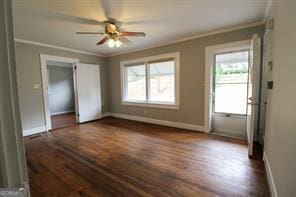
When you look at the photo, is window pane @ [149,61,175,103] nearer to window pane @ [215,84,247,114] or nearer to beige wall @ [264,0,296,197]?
window pane @ [215,84,247,114]

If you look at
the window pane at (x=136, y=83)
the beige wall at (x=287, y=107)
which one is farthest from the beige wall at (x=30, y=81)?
the beige wall at (x=287, y=107)

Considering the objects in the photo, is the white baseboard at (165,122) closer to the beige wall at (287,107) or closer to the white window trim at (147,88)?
the white window trim at (147,88)

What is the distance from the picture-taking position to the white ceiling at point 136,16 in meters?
2.23

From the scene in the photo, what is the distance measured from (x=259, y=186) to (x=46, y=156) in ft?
10.5

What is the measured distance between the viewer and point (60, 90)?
6.99m

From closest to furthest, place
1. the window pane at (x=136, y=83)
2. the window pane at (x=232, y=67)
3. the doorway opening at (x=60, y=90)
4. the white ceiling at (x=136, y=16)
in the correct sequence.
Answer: the white ceiling at (x=136, y=16) < the window pane at (x=232, y=67) < the window pane at (x=136, y=83) < the doorway opening at (x=60, y=90)

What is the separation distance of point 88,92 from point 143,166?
3.66m

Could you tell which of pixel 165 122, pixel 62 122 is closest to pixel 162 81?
pixel 165 122

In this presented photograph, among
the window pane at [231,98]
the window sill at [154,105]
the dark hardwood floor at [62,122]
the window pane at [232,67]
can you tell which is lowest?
the dark hardwood floor at [62,122]

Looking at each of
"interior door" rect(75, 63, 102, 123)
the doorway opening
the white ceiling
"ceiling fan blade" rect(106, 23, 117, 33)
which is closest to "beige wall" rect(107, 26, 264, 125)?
the white ceiling

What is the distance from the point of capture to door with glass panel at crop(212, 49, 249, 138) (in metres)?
3.61

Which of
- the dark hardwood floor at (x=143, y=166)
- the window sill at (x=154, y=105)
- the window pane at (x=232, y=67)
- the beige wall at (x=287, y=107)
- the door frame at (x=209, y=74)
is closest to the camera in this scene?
the beige wall at (x=287, y=107)

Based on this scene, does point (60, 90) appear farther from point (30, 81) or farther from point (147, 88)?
point (147, 88)

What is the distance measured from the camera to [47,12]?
2414mm
